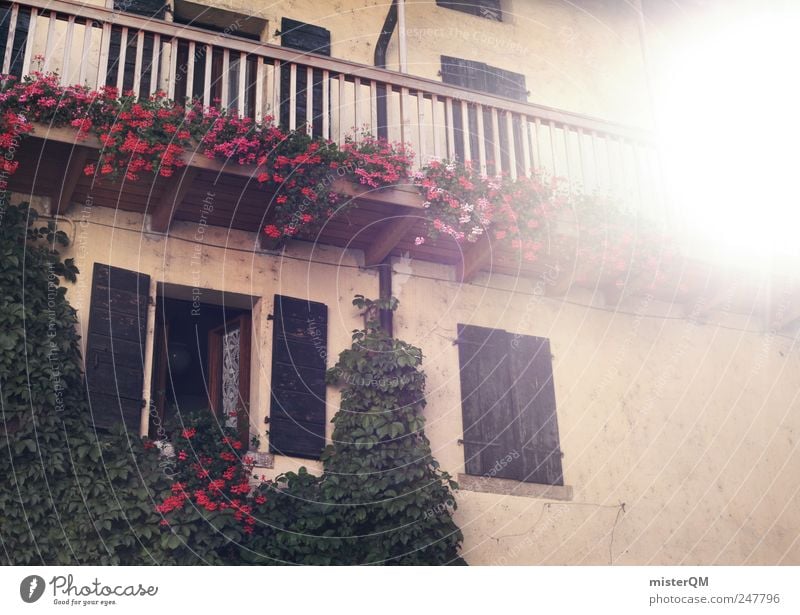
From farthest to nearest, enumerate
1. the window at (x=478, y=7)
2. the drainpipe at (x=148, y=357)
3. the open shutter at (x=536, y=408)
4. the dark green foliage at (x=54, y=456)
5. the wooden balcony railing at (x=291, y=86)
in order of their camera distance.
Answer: the window at (x=478, y=7) → the open shutter at (x=536, y=408) → the wooden balcony railing at (x=291, y=86) → the drainpipe at (x=148, y=357) → the dark green foliage at (x=54, y=456)

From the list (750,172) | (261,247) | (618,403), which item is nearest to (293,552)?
(261,247)

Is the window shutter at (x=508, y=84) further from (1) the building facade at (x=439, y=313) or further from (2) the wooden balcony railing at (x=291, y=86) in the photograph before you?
(2) the wooden balcony railing at (x=291, y=86)

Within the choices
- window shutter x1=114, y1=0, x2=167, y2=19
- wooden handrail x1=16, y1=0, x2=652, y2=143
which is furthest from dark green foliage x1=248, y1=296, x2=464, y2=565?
window shutter x1=114, y1=0, x2=167, y2=19

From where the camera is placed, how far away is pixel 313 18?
13.1 metres

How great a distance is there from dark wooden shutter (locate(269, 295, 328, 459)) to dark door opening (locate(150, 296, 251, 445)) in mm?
355

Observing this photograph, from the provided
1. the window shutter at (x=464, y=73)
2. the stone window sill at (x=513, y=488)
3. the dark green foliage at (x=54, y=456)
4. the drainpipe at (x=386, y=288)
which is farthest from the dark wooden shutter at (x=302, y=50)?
the stone window sill at (x=513, y=488)

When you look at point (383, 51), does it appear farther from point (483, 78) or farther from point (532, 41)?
point (532, 41)

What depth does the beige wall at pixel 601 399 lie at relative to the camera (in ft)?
35.8

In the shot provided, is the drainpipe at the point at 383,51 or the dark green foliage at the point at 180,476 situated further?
the drainpipe at the point at 383,51

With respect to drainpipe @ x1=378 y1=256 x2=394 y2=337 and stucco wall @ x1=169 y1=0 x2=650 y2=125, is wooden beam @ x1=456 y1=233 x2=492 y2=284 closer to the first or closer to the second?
drainpipe @ x1=378 y1=256 x2=394 y2=337

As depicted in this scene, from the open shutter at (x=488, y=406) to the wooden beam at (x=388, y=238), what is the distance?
1.08 meters

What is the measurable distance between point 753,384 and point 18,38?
8221 mm

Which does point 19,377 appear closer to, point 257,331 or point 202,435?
point 202,435

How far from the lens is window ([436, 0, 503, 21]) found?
558 inches
